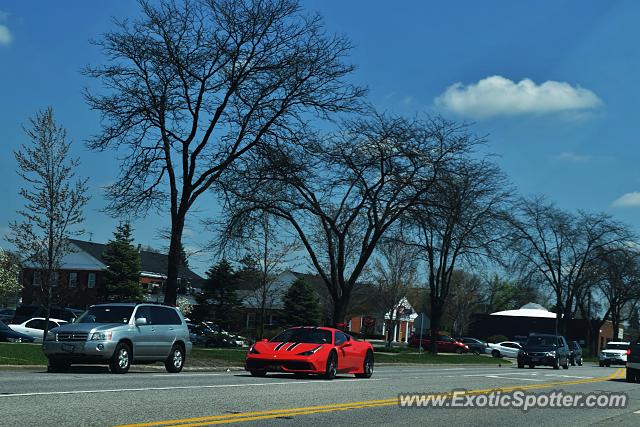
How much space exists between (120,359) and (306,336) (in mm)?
4417

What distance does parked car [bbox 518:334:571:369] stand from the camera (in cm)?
3931

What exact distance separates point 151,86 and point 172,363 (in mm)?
9560

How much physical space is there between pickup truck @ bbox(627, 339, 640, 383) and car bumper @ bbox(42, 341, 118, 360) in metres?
16.0

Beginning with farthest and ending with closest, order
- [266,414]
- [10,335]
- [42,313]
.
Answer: [42,313]
[10,335]
[266,414]

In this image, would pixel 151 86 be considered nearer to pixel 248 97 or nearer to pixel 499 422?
pixel 248 97

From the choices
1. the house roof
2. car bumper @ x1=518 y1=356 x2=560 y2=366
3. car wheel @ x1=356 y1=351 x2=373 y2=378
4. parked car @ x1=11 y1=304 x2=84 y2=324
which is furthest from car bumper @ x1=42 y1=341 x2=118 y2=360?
the house roof

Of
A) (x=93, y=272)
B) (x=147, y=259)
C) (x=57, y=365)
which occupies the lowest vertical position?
(x=57, y=365)

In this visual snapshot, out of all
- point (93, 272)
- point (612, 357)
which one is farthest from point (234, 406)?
point (93, 272)

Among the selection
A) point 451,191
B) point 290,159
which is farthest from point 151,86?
point 451,191

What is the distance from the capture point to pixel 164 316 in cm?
2166

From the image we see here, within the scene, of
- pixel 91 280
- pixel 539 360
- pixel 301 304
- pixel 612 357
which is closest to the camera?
pixel 539 360

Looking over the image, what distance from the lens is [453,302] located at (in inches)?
3871

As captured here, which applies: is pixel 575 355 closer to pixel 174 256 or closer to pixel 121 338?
pixel 174 256

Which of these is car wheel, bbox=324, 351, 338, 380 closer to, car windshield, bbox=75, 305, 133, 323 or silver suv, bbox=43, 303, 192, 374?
silver suv, bbox=43, 303, 192, 374
